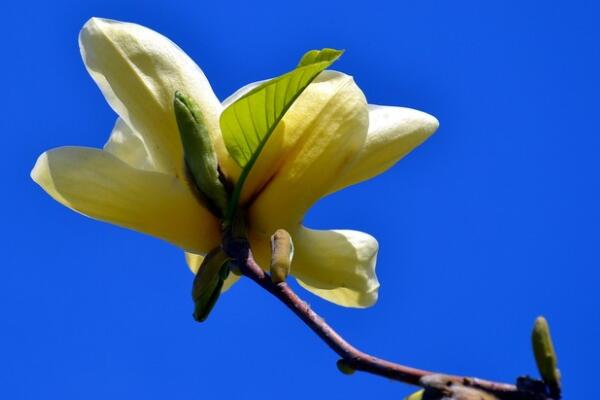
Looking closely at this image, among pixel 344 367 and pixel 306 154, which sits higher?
pixel 306 154

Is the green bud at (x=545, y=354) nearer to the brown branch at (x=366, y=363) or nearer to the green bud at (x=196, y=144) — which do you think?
the brown branch at (x=366, y=363)

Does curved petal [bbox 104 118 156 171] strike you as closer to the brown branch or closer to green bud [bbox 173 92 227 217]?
green bud [bbox 173 92 227 217]

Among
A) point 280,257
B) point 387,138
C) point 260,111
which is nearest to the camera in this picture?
point 280,257

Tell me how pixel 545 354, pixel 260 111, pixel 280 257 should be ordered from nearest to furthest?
pixel 545 354 < pixel 280 257 < pixel 260 111

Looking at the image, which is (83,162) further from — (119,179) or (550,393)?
(550,393)

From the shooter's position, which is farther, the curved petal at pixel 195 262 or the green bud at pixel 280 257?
the curved petal at pixel 195 262

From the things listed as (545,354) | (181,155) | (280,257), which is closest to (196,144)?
(181,155)

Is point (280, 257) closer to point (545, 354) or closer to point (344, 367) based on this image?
point (344, 367)

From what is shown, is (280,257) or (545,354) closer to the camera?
(545,354)

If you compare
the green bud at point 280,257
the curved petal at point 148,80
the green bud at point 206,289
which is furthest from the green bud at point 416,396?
the curved petal at point 148,80
